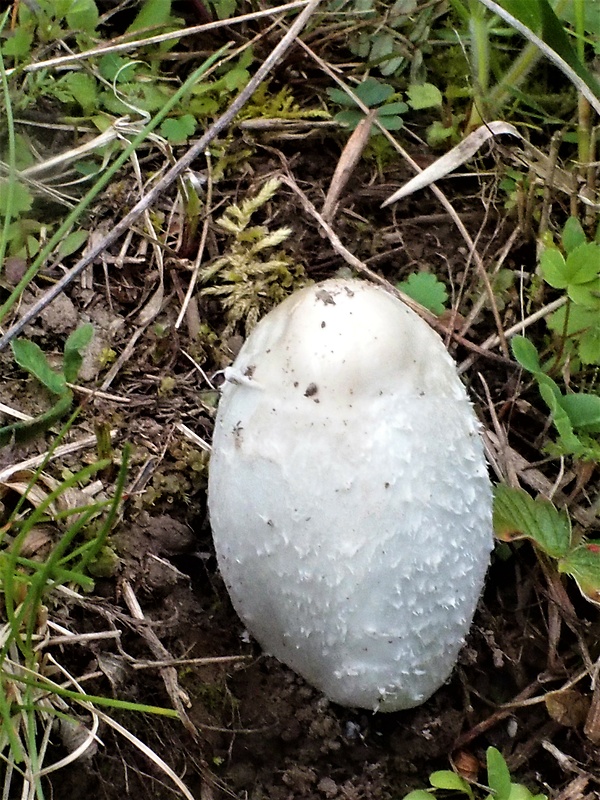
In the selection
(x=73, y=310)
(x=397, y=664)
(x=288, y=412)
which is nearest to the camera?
(x=288, y=412)

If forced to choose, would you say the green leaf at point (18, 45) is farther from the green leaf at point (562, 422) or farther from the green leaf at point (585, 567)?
the green leaf at point (585, 567)

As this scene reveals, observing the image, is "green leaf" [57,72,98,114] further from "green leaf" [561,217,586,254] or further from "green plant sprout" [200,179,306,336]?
"green leaf" [561,217,586,254]

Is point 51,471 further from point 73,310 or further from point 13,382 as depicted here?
point 73,310

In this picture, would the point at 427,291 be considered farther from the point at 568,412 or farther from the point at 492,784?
the point at 492,784

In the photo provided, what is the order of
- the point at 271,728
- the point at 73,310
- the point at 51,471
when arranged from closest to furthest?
1. the point at 271,728
2. the point at 51,471
3. the point at 73,310

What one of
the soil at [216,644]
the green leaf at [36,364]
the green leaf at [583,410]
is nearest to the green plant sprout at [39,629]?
the soil at [216,644]

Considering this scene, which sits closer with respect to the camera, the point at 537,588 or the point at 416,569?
the point at 416,569

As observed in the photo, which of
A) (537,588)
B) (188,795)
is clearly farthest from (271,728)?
(537,588)

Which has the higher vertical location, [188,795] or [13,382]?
[13,382]
